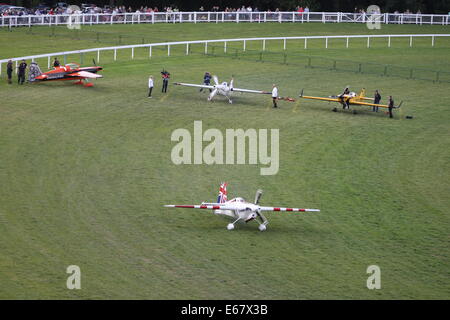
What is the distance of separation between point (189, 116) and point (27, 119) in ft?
26.2

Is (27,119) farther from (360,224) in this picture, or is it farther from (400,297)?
(400,297)

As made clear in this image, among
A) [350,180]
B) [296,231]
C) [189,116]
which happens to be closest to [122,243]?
[296,231]

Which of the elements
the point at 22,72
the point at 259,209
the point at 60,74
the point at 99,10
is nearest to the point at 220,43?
the point at 60,74

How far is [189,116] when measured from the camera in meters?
43.2

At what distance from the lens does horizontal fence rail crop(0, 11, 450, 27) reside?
240ft

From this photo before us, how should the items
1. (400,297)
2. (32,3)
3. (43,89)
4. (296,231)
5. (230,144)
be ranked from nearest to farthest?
(400,297)
(296,231)
(230,144)
(43,89)
(32,3)

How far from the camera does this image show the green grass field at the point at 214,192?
24281mm

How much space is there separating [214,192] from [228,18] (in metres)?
50.7

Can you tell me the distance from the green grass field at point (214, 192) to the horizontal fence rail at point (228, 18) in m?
19.1

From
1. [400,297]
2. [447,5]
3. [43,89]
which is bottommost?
[400,297]

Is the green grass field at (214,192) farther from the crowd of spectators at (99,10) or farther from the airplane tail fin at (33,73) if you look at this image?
the crowd of spectators at (99,10)

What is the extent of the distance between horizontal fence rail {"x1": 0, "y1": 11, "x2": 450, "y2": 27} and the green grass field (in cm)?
1914

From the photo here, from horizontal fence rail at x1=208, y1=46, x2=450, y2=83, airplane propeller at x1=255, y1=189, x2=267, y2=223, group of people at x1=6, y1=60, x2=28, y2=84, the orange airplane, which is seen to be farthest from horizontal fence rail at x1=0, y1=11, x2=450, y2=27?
airplane propeller at x1=255, y1=189, x2=267, y2=223

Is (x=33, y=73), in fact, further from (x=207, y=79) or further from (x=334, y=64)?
(x=334, y=64)
